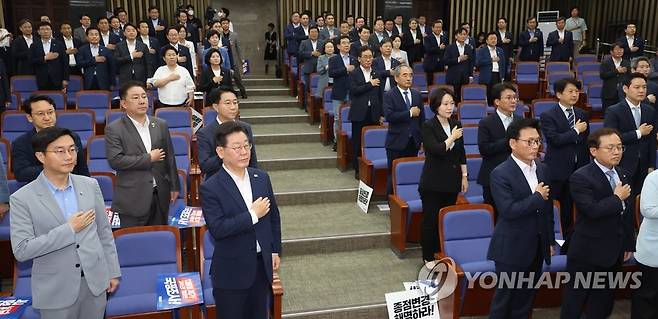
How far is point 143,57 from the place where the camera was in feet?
22.3

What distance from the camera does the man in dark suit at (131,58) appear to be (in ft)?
21.7

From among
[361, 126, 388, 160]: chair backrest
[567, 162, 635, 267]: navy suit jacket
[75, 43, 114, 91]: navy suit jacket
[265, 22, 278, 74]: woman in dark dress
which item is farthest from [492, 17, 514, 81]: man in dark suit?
[567, 162, 635, 267]: navy suit jacket

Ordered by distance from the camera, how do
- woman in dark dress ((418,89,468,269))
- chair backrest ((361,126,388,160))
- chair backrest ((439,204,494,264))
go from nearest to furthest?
1. chair backrest ((439,204,494,264))
2. woman in dark dress ((418,89,468,269))
3. chair backrest ((361,126,388,160))

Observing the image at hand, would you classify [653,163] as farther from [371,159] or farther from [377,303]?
[377,303]

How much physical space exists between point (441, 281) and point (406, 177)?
130 centimetres

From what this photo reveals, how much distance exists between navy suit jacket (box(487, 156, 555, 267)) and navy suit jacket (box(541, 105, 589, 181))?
1240mm

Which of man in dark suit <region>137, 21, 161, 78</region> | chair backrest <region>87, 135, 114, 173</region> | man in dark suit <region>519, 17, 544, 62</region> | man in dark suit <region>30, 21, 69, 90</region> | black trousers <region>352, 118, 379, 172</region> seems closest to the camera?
chair backrest <region>87, 135, 114, 173</region>

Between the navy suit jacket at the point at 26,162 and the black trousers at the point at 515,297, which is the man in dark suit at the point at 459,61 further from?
the navy suit jacket at the point at 26,162

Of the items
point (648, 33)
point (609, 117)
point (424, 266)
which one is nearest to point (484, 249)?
point (424, 266)

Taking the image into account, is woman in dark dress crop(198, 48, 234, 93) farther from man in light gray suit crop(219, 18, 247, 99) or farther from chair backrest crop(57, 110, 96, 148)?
man in light gray suit crop(219, 18, 247, 99)

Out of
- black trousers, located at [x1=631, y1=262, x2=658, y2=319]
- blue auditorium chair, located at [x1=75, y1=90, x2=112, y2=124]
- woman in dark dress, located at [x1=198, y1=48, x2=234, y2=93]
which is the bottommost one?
black trousers, located at [x1=631, y1=262, x2=658, y2=319]

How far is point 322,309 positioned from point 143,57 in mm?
4458

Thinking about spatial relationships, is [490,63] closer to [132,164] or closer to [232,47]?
[232,47]

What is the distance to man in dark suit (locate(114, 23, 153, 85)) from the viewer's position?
661 centimetres
